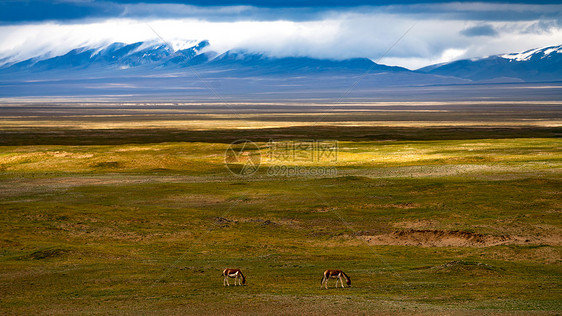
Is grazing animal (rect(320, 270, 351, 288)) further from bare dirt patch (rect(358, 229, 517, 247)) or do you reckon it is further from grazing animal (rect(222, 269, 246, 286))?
bare dirt patch (rect(358, 229, 517, 247))

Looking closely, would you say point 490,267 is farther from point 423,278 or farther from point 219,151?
point 219,151

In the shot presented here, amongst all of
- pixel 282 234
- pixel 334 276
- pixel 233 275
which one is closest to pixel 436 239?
pixel 282 234

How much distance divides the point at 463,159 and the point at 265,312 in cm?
5656

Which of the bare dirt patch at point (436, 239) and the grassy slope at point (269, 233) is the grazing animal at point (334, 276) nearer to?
the grassy slope at point (269, 233)

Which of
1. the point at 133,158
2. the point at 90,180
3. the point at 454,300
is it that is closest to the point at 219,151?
the point at 133,158

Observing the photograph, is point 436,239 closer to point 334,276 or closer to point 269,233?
point 269,233

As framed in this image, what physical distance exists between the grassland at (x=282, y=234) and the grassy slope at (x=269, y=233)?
131 millimetres

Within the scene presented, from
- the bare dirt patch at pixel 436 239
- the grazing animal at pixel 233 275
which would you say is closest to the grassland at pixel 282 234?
the bare dirt patch at pixel 436 239

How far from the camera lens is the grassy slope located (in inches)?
931

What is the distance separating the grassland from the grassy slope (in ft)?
0.43

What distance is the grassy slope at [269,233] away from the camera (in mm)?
23641

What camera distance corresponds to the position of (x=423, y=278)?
1057 inches

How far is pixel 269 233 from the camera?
3978 cm

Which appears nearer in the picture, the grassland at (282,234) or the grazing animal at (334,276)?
the grassland at (282,234)
